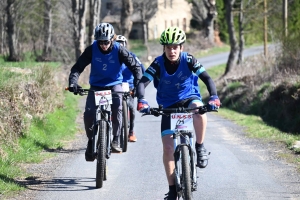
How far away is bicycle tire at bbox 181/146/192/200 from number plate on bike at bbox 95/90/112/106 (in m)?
2.47

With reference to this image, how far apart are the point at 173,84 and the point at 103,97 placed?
6.10 feet

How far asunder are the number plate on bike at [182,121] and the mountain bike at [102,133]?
1731 millimetres

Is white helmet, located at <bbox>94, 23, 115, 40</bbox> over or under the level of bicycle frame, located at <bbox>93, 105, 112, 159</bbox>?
over

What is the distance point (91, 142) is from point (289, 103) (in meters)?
9.25

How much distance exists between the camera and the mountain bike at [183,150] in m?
6.57

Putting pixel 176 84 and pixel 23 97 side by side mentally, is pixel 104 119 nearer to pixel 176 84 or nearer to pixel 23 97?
pixel 176 84

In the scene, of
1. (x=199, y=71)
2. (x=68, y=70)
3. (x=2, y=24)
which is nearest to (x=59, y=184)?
(x=199, y=71)

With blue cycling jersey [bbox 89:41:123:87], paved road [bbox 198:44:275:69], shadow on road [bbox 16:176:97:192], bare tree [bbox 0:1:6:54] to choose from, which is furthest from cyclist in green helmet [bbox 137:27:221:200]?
paved road [bbox 198:44:275:69]

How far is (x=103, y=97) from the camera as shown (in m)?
8.88

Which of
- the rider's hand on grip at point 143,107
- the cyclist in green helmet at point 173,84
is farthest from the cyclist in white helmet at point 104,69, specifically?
the rider's hand on grip at point 143,107

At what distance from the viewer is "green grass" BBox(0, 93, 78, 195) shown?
8.71 meters

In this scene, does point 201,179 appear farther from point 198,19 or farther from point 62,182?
point 198,19

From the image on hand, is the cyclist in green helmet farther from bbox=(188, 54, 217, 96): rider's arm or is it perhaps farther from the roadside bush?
the roadside bush

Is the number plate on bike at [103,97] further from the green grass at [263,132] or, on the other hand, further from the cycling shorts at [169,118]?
the green grass at [263,132]
